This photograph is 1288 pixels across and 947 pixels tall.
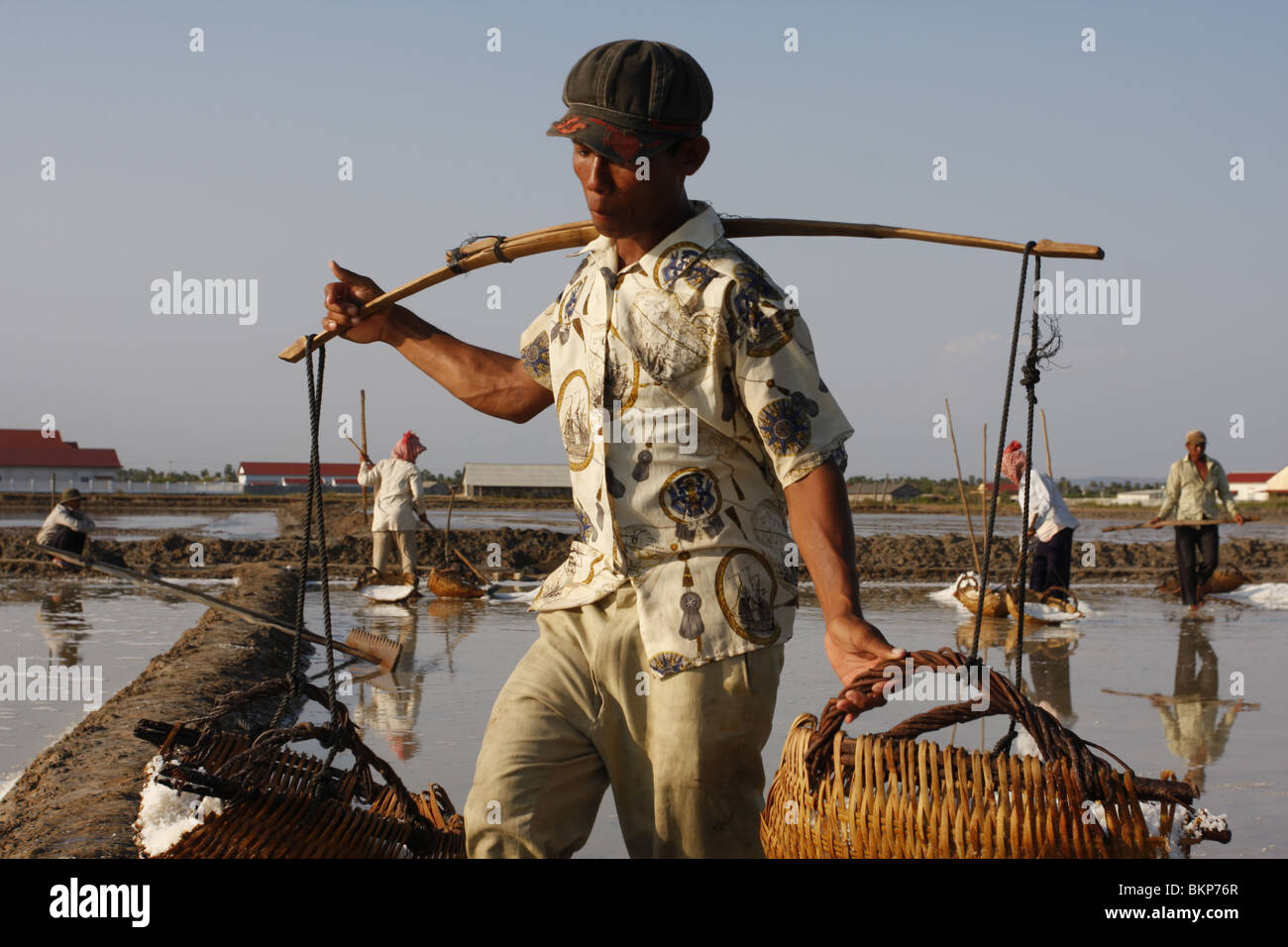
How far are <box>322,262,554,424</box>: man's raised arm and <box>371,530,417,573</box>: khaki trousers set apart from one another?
28.2 ft

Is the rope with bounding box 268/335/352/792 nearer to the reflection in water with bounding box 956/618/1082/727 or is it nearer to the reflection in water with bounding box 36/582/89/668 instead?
the reflection in water with bounding box 956/618/1082/727

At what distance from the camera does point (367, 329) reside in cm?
279

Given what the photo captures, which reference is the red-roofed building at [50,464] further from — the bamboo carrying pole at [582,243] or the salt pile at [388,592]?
the bamboo carrying pole at [582,243]

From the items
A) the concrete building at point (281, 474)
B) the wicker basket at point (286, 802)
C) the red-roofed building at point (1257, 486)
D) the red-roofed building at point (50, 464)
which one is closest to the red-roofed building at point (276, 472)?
the concrete building at point (281, 474)

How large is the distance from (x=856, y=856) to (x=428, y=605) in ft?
30.6

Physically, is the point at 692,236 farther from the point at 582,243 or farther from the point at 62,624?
the point at 62,624

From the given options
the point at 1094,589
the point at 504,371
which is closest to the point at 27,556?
the point at 1094,589

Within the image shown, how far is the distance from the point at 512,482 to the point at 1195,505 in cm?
4757

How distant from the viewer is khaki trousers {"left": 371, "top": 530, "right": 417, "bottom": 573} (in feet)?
37.7

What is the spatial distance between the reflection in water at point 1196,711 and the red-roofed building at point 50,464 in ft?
180

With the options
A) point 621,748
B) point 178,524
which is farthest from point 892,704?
point 178,524

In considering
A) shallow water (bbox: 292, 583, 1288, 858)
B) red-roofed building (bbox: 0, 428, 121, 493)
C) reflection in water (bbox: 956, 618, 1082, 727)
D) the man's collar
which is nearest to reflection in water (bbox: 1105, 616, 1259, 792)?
shallow water (bbox: 292, 583, 1288, 858)
